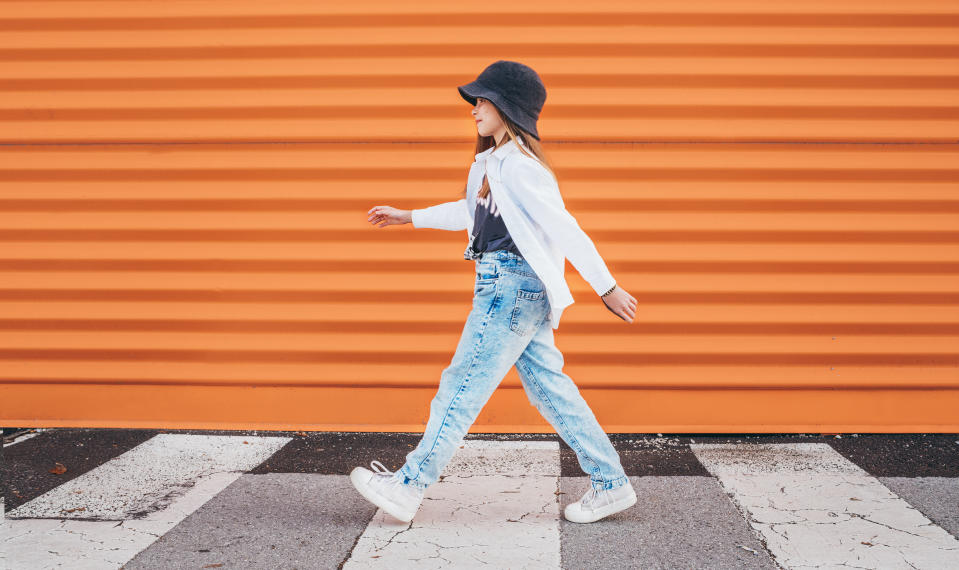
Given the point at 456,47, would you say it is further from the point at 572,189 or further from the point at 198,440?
the point at 198,440

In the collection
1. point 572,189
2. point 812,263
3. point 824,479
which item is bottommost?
point 824,479

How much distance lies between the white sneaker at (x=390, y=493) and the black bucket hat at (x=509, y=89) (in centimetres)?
131

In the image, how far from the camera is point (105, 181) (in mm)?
3863

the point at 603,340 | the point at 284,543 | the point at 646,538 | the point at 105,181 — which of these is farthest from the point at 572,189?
the point at 105,181

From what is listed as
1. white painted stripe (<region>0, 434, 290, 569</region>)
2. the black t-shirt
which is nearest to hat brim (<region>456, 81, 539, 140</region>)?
the black t-shirt

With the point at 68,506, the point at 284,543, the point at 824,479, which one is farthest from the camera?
the point at 824,479

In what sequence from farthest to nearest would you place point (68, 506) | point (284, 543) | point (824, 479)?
point (824, 479) → point (68, 506) → point (284, 543)

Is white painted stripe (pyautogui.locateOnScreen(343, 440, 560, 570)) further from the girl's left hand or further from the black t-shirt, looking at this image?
the black t-shirt

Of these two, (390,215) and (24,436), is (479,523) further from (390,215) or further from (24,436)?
(24,436)

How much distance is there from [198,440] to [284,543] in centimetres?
151

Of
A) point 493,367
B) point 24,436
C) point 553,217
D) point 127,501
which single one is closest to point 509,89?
point 553,217

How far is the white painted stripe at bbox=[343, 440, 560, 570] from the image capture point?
2.36 meters

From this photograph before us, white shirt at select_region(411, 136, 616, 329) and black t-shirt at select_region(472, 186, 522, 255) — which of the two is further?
black t-shirt at select_region(472, 186, 522, 255)

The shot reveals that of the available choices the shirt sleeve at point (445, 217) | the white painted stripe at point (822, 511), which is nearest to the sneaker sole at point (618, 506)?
the white painted stripe at point (822, 511)
